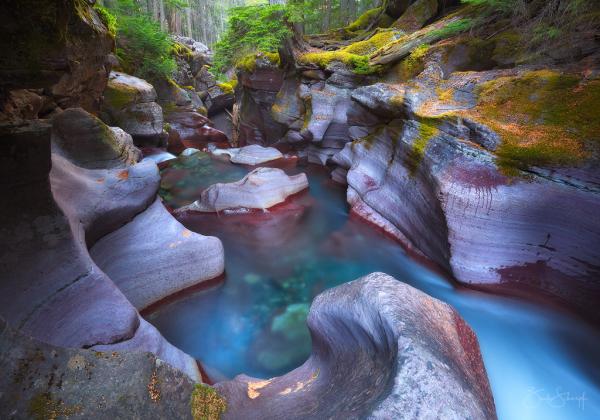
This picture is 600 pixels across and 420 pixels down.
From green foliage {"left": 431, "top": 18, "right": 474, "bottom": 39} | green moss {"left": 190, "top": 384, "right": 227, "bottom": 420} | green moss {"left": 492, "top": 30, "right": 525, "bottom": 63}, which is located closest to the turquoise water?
green moss {"left": 190, "top": 384, "right": 227, "bottom": 420}

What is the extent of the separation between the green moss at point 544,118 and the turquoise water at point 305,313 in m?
2.36

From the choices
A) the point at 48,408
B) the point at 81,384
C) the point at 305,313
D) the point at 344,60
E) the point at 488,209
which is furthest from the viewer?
the point at 344,60

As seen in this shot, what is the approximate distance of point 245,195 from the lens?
26.9 feet

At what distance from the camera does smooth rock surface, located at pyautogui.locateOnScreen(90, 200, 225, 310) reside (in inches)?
173

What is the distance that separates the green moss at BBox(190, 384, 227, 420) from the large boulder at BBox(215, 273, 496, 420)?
11 centimetres

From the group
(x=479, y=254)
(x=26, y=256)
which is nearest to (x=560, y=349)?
(x=479, y=254)

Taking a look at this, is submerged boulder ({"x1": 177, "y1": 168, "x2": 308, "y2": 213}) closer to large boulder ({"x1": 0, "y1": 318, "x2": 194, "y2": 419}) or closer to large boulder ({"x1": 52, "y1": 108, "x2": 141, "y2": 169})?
large boulder ({"x1": 52, "y1": 108, "x2": 141, "y2": 169})

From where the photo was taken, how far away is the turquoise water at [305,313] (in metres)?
3.61

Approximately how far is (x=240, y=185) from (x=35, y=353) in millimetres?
7002

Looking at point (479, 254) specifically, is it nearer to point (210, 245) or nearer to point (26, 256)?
point (210, 245)

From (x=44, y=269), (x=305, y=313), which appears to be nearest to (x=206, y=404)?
(x=44, y=269)

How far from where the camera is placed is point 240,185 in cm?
834
